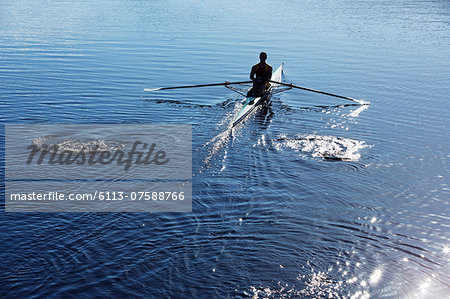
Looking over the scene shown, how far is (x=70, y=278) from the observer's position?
9234 mm

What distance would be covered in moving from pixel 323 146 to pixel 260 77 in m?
8.19

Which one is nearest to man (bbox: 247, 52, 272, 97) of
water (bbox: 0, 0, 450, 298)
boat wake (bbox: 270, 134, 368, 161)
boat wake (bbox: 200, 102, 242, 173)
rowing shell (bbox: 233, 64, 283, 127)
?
rowing shell (bbox: 233, 64, 283, 127)

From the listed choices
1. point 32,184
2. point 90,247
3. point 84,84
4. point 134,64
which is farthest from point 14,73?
point 90,247

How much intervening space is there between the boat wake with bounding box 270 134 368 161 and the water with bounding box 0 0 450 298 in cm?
8

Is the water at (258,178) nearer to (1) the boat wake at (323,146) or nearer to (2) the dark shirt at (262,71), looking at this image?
(1) the boat wake at (323,146)

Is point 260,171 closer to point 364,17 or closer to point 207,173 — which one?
point 207,173

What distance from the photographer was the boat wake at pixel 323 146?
1686cm

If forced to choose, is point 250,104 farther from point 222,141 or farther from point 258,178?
point 258,178

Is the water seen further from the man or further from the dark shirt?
the dark shirt

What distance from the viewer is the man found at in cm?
2388

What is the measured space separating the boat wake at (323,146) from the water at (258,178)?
8 centimetres

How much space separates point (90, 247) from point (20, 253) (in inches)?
55.7

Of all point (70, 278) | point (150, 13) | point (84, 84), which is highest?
point (150, 13)

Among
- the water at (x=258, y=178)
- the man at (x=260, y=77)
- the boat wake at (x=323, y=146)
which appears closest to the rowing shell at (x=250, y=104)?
the man at (x=260, y=77)
